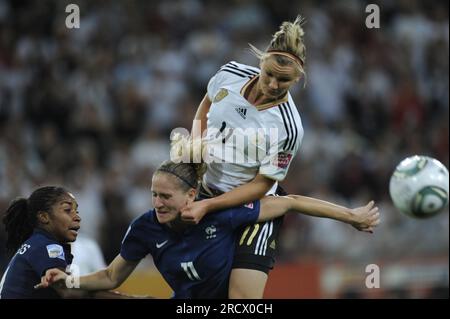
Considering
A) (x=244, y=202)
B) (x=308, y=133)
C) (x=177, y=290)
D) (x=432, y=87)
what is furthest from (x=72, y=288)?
(x=432, y=87)

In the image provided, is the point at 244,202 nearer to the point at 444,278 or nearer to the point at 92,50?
the point at 444,278

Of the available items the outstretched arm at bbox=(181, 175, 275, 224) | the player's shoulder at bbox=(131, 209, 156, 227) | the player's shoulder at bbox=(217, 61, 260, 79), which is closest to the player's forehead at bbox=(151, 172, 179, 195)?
the outstretched arm at bbox=(181, 175, 275, 224)

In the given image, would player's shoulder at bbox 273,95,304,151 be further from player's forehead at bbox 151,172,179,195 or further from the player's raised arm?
player's forehead at bbox 151,172,179,195

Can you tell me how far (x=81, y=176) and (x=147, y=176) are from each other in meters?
0.77

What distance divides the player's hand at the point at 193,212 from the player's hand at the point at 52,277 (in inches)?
30.6

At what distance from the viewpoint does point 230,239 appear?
5988 millimetres

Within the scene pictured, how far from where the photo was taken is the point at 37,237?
5.74 meters

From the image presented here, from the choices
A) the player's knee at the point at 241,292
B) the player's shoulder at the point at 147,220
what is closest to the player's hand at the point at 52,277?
the player's shoulder at the point at 147,220

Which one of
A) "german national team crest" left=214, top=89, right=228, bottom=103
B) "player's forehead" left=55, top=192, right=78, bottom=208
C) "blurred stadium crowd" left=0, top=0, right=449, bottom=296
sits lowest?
"player's forehead" left=55, top=192, right=78, bottom=208

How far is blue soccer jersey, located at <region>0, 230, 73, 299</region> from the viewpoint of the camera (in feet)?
18.4

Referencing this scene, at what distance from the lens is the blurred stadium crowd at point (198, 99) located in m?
10.3

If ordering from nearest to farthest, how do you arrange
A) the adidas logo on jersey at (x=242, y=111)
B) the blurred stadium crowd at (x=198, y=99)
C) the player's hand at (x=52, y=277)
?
the player's hand at (x=52, y=277) → the adidas logo on jersey at (x=242, y=111) → the blurred stadium crowd at (x=198, y=99)

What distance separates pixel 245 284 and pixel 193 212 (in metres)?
0.64

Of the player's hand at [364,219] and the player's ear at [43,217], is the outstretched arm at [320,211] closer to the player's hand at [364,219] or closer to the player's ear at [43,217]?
the player's hand at [364,219]
